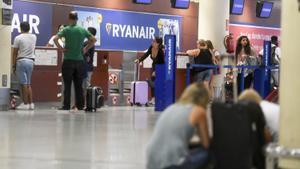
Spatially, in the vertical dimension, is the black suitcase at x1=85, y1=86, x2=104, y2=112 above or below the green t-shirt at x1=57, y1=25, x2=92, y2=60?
below

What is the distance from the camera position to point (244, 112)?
385 centimetres

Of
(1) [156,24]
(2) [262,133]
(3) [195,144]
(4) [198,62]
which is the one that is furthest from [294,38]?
(1) [156,24]

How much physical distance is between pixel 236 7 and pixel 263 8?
2.63 meters

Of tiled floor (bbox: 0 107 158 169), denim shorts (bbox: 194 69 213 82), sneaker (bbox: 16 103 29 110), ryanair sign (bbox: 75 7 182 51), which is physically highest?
ryanair sign (bbox: 75 7 182 51)

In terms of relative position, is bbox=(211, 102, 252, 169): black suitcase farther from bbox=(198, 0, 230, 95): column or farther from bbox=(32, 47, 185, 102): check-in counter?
bbox=(198, 0, 230, 95): column

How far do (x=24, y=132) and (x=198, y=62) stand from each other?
6.79 metres

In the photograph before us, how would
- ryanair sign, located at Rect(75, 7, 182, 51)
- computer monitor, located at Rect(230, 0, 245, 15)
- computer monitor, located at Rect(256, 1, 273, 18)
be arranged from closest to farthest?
ryanair sign, located at Rect(75, 7, 182, 51), computer monitor, located at Rect(230, 0, 245, 15), computer monitor, located at Rect(256, 1, 273, 18)

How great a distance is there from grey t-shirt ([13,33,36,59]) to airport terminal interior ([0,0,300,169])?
2 cm

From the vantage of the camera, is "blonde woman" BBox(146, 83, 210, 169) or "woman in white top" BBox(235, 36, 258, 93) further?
"woman in white top" BBox(235, 36, 258, 93)

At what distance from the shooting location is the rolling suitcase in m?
17.8

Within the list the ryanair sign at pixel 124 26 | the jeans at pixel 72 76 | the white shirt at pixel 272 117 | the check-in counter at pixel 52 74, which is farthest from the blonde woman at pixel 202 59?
the white shirt at pixel 272 117

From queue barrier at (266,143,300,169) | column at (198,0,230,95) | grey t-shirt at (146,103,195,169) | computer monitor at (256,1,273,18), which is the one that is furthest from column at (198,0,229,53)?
queue barrier at (266,143,300,169)

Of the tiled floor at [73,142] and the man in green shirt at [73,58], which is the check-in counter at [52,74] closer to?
the man in green shirt at [73,58]

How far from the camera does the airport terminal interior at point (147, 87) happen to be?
161 inches
